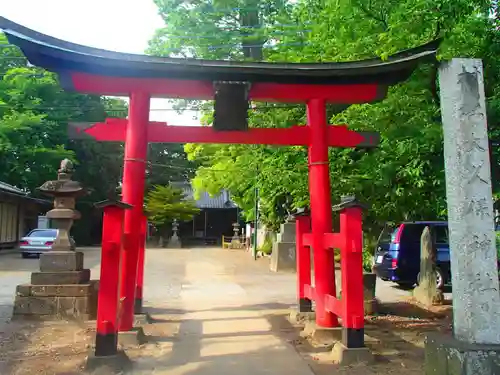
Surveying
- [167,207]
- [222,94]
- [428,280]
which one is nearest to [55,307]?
[222,94]

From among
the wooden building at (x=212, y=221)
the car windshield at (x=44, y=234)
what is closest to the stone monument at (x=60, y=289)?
the car windshield at (x=44, y=234)

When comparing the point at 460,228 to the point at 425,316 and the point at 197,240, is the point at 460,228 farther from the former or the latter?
the point at 197,240

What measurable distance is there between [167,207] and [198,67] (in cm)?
3118

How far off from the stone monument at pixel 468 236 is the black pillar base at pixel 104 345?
364 cm

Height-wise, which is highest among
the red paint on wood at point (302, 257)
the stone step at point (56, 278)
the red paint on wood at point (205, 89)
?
the red paint on wood at point (205, 89)

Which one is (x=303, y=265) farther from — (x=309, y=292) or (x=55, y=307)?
(x=55, y=307)

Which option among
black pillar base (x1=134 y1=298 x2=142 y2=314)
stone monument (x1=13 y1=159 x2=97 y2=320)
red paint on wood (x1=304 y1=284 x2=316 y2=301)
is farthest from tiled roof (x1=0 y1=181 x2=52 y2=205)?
red paint on wood (x1=304 y1=284 x2=316 y2=301)

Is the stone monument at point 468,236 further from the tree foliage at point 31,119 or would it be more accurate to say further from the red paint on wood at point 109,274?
the tree foliage at point 31,119

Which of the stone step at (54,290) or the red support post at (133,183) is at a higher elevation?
the red support post at (133,183)

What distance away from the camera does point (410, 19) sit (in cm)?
606

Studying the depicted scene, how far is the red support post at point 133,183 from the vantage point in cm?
702

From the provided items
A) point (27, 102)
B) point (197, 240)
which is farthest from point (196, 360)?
point (197, 240)

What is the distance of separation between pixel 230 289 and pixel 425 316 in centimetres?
570

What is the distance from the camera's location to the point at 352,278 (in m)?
6.09
